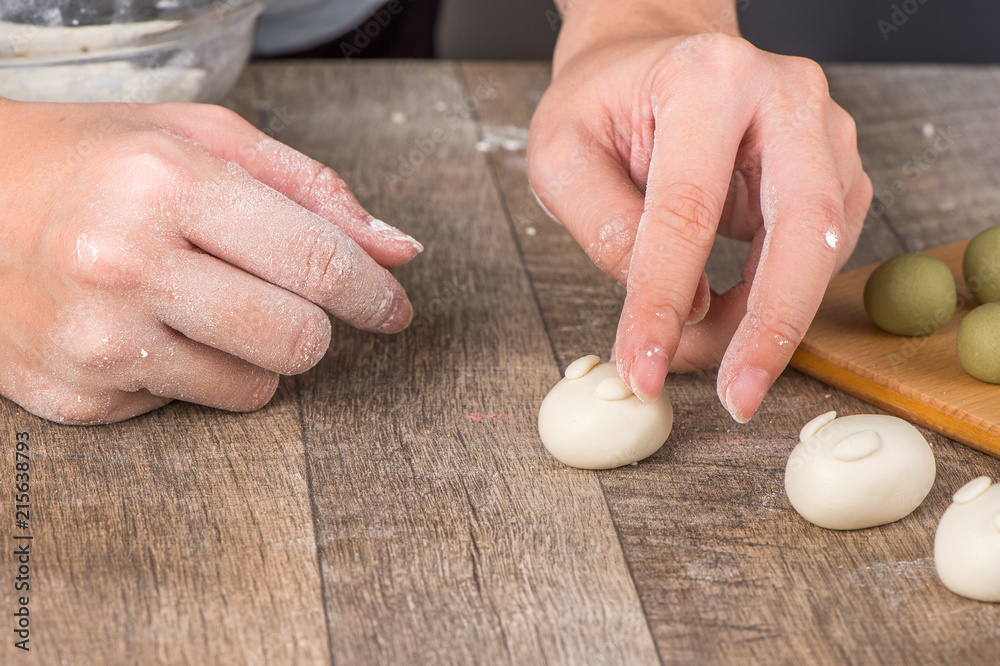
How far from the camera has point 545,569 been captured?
67 cm

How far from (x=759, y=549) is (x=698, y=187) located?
31 centimetres

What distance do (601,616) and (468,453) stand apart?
21cm

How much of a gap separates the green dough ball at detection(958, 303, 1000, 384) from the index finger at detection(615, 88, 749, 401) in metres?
0.28

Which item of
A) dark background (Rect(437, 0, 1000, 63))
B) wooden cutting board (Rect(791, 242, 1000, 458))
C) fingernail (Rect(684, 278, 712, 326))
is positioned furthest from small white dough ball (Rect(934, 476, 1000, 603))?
dark background (Rect(437, 0, 1000, 63))

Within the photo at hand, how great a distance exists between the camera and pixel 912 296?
928 mm

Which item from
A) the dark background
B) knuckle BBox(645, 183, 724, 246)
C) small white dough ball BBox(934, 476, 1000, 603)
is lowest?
the dark background

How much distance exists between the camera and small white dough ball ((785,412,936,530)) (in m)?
Answer: 0.70

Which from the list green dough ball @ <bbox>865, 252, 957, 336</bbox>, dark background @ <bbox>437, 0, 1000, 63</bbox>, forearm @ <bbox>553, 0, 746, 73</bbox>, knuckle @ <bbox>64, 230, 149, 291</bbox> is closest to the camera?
knuckle @ <bbox>64, 230, 149, 291</bbox>

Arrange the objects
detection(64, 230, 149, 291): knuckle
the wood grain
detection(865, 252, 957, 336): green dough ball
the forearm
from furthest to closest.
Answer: the forearm → detection(865, 252, 957, 336): green dough ball → detection(64, 230, 149, 291): knuckle → the wood grain

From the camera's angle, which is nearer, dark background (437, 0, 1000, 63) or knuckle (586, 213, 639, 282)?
knuckle (586, 213, 639, 282)

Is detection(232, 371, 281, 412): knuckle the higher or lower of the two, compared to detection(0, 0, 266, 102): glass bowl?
lower

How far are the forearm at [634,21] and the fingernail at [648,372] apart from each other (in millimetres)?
439

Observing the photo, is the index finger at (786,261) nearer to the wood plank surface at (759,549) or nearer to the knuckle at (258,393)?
A: the wood plank surface at (759,549)

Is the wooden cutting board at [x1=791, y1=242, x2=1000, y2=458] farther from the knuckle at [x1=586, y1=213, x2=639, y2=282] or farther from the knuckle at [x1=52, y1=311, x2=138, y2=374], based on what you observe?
the knuckle at [x1=52, y1=311, x2=138, y2=374]
